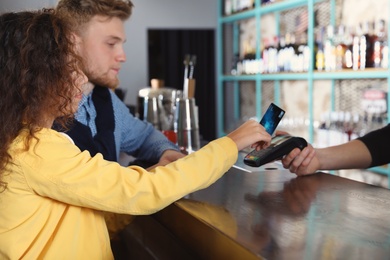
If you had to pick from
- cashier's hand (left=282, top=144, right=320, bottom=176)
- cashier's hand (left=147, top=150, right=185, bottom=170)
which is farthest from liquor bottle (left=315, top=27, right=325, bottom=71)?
cashier's hand (left=282, top=144, right=320, bottom=176)

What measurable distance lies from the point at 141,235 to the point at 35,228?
0.81 meters

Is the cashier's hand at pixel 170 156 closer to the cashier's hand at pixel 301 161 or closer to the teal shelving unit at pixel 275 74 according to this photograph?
the cashier's hand at pixel 301 161

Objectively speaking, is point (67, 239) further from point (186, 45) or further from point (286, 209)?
point (186, 45)

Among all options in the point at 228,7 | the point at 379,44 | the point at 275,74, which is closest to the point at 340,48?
the point at 379,44

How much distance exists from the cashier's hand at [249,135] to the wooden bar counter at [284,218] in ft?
0.40

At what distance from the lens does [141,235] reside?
188 centimetres

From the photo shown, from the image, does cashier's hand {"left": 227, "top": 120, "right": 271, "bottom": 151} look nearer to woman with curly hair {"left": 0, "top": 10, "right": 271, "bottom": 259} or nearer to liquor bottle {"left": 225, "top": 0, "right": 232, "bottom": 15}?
woman with curly hair {"left": 0, "top": 10, "right": 271, "bottom": 259}

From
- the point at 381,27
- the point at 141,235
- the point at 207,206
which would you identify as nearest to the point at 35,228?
the point at 207,206

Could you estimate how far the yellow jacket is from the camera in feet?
3.49

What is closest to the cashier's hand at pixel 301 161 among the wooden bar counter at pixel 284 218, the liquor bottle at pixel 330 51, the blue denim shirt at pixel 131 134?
the wooden bar counter at pixel 284 218

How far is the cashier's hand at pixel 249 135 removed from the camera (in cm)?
124

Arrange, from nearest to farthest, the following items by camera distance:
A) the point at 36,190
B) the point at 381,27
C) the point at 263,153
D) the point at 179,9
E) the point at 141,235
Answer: the point at 36,190, the point at 263,153, the point at 141,235, the point at 381,27, the point at 179,9

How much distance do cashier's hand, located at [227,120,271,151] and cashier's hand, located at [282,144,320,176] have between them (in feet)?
0.61

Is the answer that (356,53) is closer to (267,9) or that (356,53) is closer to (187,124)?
(267,9)
